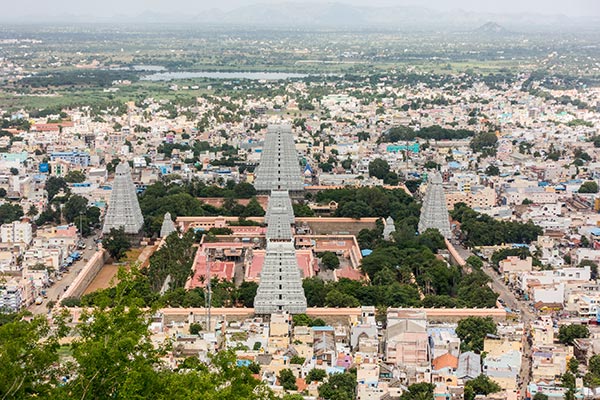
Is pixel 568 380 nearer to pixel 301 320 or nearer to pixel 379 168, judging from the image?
pixel 301 320

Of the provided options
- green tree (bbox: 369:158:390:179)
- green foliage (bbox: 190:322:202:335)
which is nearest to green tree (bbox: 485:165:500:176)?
green tree (bbox: 369:158:390:179)

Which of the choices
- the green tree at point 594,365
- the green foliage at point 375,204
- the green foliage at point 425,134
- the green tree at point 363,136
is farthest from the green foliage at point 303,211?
the green tree at point 363,136

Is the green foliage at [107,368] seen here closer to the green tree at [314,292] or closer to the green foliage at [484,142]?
the green tree at [314,292]

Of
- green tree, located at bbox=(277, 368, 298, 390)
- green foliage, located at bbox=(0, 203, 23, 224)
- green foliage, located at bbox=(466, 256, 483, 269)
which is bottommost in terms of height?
green foliage, located at bbox=(0, 203, 23, 224)

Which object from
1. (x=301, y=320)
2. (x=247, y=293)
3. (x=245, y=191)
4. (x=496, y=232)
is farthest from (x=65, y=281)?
(x=496, y=232)

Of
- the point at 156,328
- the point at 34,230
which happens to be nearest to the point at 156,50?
the point at 34,230

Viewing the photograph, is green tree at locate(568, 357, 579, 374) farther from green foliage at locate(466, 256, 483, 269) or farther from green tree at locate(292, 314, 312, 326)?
green foliage at locate(466, 256, 483, 269)
